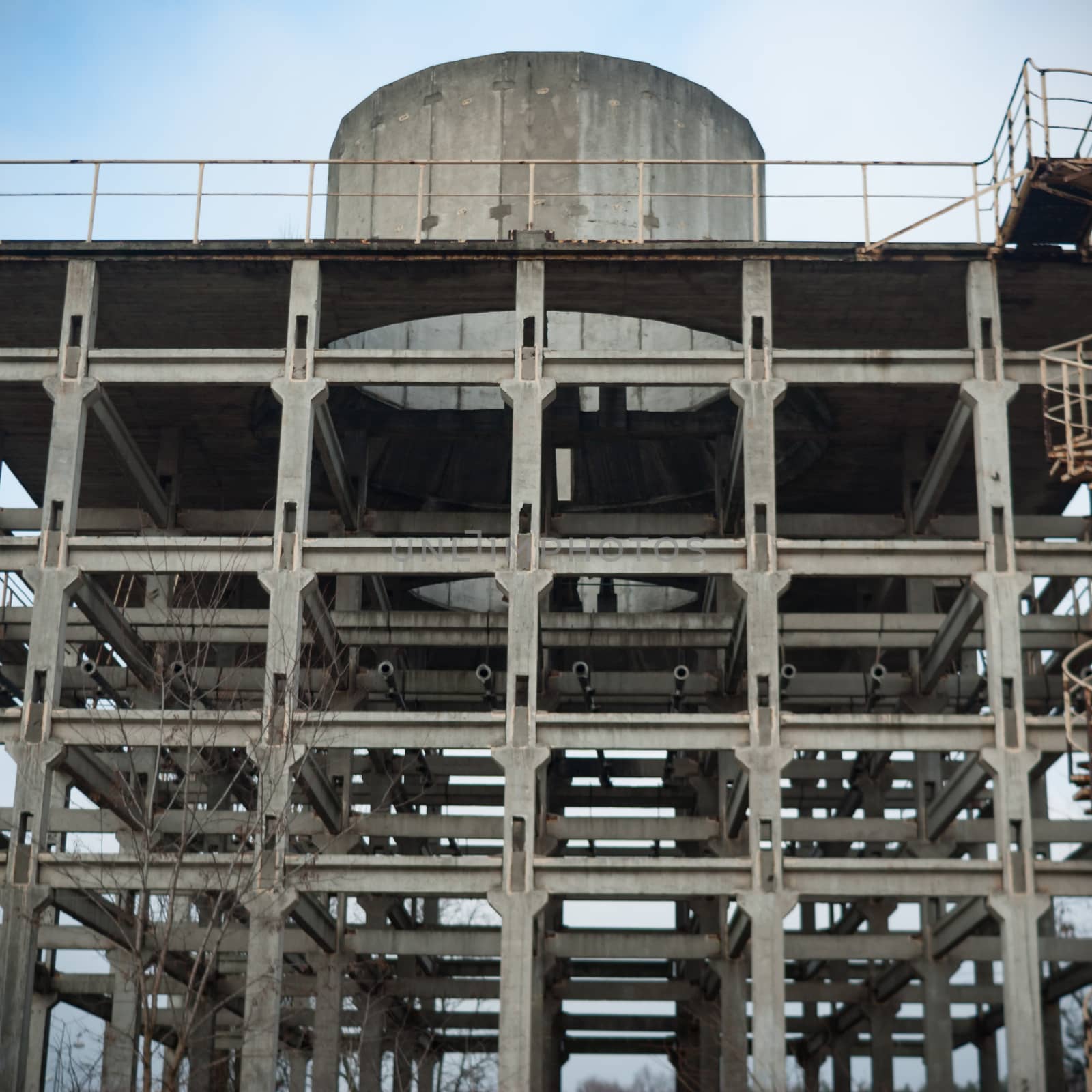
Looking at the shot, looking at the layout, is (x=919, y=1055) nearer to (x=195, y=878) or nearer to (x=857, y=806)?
(x=857, y=806)

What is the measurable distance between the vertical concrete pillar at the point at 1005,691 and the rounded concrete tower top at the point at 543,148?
25.0 feet

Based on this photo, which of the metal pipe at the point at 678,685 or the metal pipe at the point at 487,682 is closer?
the metal pipe at the point at 678,685

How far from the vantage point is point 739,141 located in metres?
38.5

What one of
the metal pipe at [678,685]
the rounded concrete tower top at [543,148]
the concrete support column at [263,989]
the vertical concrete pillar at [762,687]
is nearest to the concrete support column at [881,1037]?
the metal pipe at [678,685]

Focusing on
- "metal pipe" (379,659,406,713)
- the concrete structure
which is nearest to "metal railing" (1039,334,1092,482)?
the concrete structure

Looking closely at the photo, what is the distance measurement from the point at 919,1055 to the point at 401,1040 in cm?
1586

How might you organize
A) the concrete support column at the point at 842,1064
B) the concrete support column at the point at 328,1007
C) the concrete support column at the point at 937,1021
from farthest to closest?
1. the concrete support column at the point at 842,1064
2. the concrete support column at the point at 328,1007
3. the concrete support column at the point at 937,1021

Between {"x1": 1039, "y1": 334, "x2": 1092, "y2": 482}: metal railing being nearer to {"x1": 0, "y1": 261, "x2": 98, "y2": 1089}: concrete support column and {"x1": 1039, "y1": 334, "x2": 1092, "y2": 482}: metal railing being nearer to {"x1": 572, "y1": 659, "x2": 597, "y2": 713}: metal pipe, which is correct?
{"x1": 572, "y1": 659, "x2": 597, "y2": 713}: metal pipe

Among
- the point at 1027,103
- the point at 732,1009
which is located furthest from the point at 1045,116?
Result: the point at 732,1009

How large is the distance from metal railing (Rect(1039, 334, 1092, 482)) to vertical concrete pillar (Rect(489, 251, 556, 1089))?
869 cm

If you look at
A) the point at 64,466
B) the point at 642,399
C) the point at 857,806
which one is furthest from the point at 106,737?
the point at 857,806

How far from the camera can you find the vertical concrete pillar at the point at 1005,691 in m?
27.4

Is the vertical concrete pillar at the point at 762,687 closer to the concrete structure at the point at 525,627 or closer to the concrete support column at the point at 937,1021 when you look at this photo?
the concrete structure at the point at 525,627

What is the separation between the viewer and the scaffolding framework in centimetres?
2827
